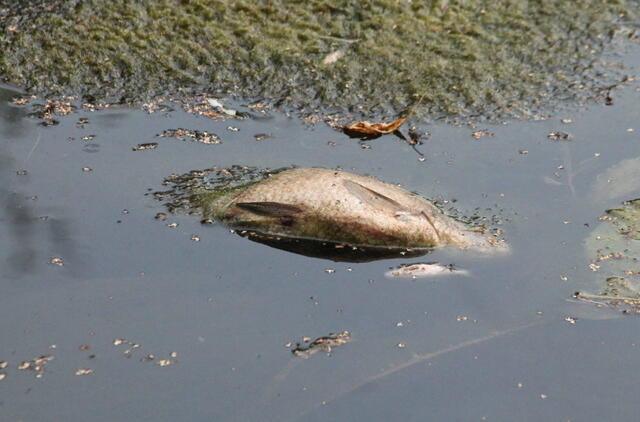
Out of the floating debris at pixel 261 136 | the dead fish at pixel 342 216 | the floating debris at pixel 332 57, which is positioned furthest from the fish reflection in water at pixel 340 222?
the floating debris at pixel 332 57

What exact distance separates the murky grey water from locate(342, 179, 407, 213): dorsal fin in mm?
221

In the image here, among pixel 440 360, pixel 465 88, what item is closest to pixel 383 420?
pixel 440 360

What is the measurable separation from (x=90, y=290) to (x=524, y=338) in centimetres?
144

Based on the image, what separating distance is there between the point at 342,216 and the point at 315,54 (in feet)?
4.41

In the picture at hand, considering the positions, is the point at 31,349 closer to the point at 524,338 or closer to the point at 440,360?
the point at 440,360

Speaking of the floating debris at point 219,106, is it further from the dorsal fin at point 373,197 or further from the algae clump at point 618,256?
the algae clump at point 618,256

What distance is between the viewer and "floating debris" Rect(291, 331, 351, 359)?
267cm

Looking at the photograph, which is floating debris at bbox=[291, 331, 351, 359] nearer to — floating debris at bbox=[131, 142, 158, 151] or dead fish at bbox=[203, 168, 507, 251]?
dead fish at bbox=[203, 168, 507, 251]

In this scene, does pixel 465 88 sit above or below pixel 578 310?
above

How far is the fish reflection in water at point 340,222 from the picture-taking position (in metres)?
3.13

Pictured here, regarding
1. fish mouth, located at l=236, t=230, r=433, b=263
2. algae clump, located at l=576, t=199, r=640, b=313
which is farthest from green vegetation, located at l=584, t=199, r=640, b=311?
fish mouth, located at l=236, t=230, r=433, b=263

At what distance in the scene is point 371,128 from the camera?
3822 mm

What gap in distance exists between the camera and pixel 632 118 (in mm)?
3986

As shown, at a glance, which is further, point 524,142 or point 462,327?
point 524,142
